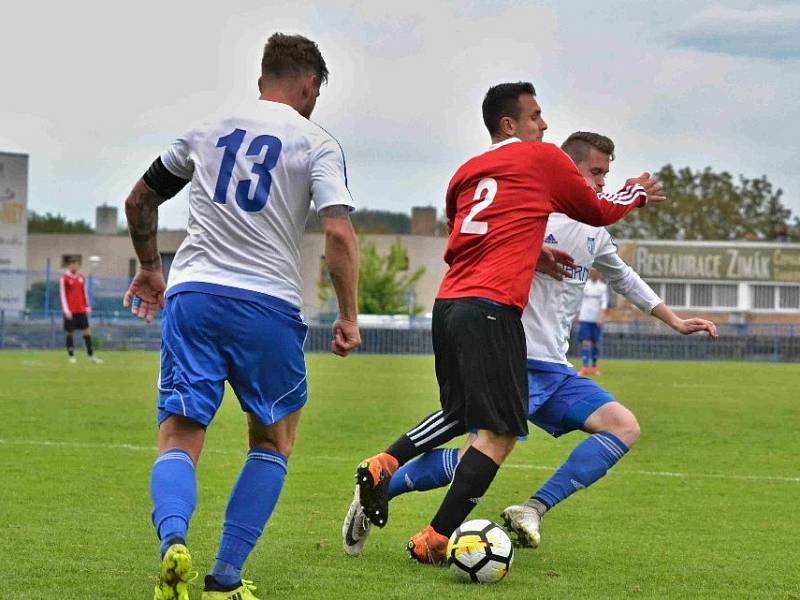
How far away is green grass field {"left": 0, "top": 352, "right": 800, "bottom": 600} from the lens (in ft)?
19.3

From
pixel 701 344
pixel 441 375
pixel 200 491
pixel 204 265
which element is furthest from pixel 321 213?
pixel 701 344

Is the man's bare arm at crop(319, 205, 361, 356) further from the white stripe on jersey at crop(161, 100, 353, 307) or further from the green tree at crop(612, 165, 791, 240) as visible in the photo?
the green tree at crop(612, 165, 791, 240)

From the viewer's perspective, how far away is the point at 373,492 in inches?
250

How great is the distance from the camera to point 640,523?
7.88 meters

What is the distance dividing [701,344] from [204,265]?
43.0m

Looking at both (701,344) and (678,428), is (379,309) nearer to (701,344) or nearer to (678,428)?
(701,344)

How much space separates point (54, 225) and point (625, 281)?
323 feet

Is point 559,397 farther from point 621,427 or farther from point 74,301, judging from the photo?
point 74,301

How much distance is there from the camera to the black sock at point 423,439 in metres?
6.64

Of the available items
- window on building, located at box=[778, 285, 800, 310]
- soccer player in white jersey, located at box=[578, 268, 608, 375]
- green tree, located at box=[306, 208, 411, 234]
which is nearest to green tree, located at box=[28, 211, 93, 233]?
green tree, located at box=[306, 208, 411, 234]

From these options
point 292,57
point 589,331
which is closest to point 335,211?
point 292,57

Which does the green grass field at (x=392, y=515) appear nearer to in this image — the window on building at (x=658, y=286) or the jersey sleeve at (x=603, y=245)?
the jersey sleeve at (x=603, y=245)

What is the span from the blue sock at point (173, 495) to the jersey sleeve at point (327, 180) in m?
1.07

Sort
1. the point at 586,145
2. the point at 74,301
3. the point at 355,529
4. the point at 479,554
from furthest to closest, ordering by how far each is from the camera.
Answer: the point at 74,301 → the point at 586,145 → the point at 355,529 → the point at 479,554
